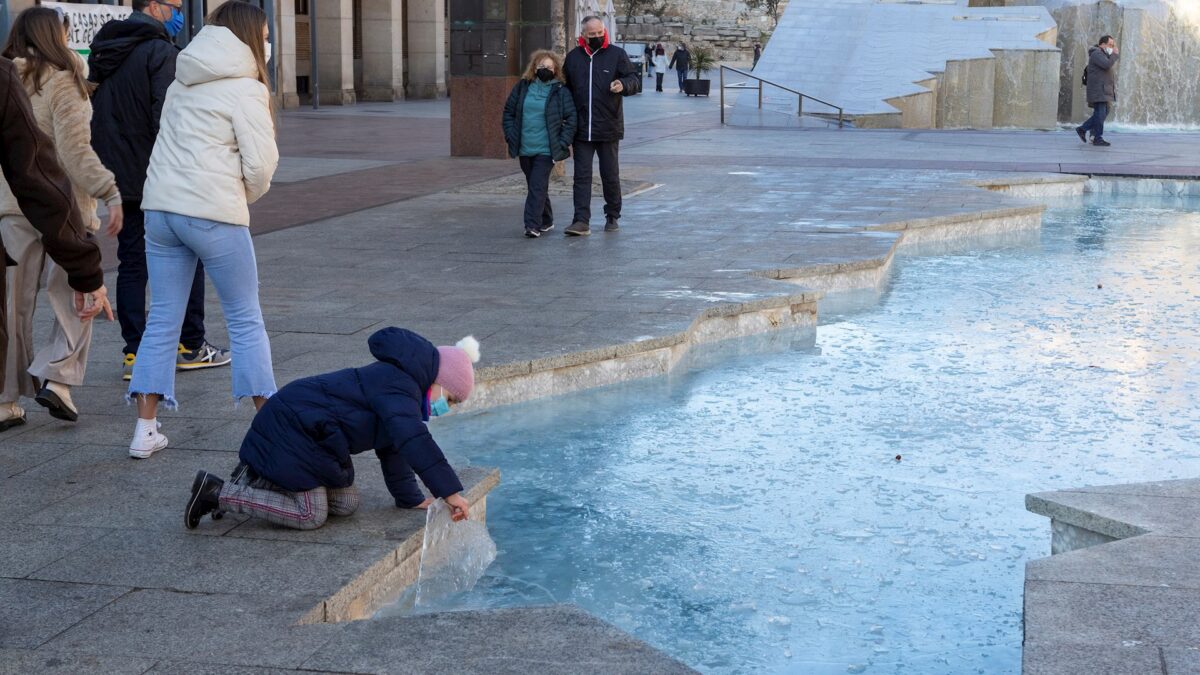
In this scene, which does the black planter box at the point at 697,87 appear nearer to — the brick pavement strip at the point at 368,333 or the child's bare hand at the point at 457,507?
the brick pavement strip at the point at 368,333

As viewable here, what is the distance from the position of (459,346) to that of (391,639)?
1.00m

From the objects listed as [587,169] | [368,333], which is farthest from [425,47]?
[368,333]

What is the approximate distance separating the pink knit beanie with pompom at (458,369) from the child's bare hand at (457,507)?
0.30 meters

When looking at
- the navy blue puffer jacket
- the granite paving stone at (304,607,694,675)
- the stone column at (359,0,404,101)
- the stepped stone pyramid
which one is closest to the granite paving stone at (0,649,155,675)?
the granite paving stone at (304,607,694,675)

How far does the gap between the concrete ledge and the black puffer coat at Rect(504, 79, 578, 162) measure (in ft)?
22.1

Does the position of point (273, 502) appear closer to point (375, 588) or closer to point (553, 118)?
point (375, 588)

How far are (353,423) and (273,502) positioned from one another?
1.23 feet

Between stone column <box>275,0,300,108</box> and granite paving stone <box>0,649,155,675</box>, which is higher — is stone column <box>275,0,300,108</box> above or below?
above

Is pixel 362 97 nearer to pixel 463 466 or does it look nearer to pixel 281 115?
pixel 281 115

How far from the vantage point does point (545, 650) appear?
140 inches

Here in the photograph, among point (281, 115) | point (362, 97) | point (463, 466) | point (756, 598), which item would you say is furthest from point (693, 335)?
point (362, 97)

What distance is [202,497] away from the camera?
4.36m

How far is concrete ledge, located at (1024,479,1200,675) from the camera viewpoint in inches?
138

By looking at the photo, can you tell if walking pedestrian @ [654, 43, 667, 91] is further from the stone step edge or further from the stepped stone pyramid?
the stone step edge
